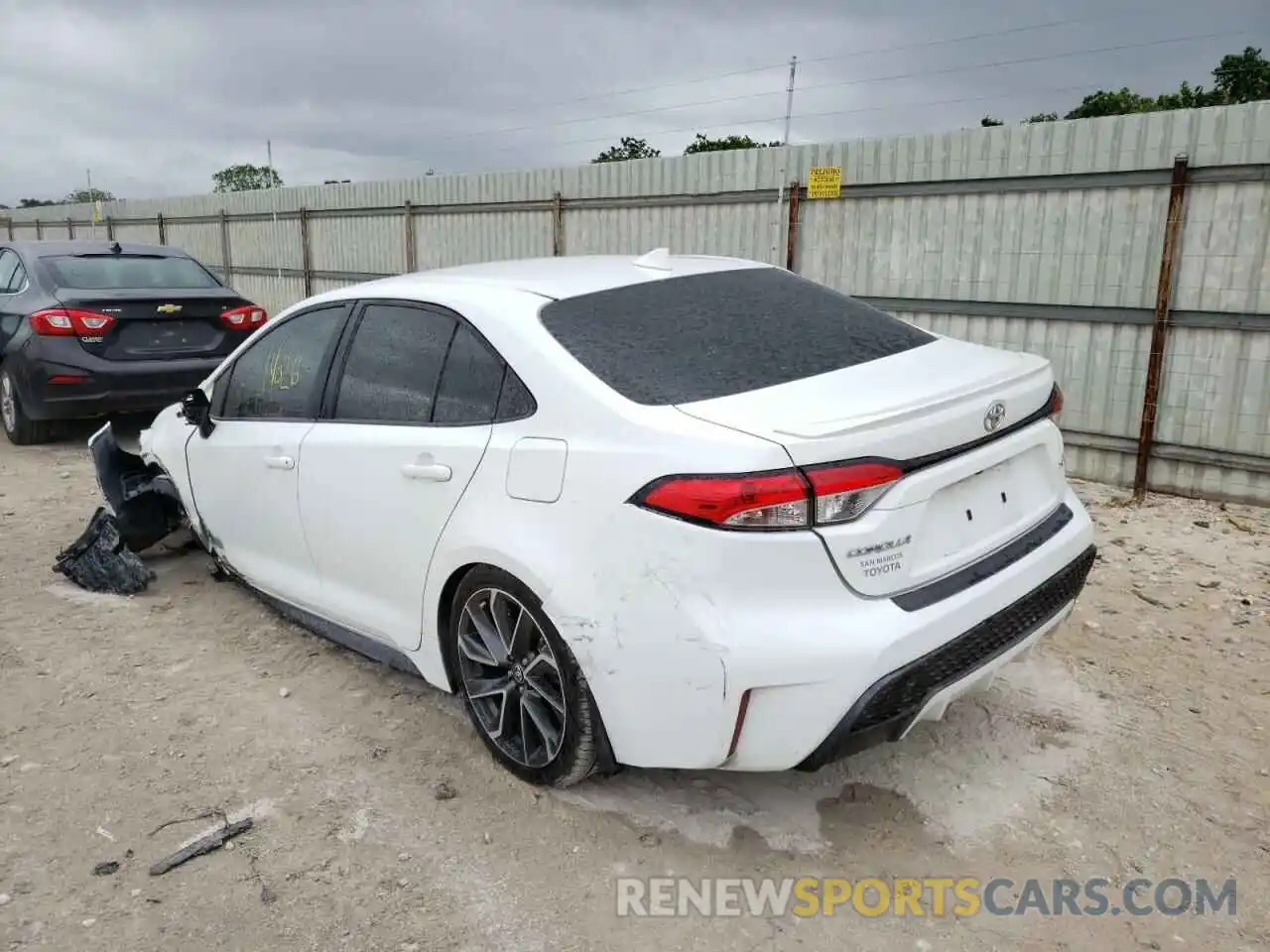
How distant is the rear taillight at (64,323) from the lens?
718cm

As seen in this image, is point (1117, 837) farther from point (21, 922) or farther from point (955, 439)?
point (21, 922)

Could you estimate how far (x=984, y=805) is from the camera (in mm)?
2910

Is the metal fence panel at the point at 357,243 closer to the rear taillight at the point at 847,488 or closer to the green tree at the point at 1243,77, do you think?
the rear taillight at the point at 847,488

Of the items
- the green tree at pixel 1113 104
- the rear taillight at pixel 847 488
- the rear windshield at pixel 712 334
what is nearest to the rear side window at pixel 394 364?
the rear windshield at pixel 712 334

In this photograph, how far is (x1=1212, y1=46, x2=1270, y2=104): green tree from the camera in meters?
30.7

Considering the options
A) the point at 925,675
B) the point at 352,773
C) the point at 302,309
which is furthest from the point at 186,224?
the point at 925,675

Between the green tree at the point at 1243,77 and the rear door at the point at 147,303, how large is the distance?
107ft

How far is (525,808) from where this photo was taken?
292cm

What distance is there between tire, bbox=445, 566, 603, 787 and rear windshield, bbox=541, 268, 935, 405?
27.3 inches

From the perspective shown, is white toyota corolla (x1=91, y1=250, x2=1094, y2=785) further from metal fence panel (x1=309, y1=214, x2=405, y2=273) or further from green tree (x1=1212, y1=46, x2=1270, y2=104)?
green tree (x1=1212, y1=46, x2=1270, y2=104)

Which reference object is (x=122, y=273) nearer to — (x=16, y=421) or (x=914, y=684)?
(x=16, y=421)

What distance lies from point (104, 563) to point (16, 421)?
397 cm

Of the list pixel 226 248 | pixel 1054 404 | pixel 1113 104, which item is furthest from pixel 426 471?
pixel 1113 104

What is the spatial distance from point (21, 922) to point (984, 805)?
8.66ft
